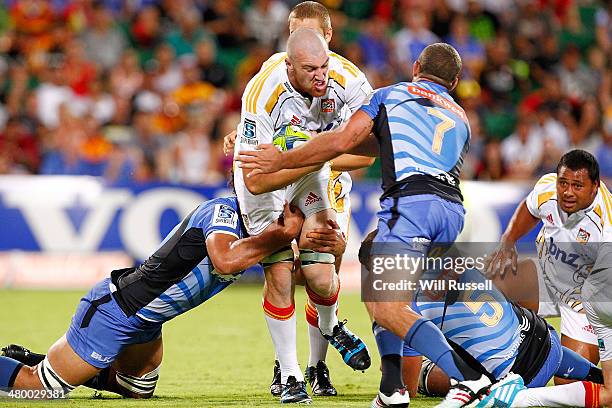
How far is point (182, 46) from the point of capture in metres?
17.6

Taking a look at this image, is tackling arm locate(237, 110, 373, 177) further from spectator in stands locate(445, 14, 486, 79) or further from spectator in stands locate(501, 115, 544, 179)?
spectator in stands locate(445, 14, 486, 79)

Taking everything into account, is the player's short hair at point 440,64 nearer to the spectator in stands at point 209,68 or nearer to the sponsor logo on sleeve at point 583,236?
the sponsor logo on sleeve at point 583,236

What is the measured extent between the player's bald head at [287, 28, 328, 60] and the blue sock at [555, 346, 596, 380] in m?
2.52

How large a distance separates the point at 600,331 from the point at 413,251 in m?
1.25

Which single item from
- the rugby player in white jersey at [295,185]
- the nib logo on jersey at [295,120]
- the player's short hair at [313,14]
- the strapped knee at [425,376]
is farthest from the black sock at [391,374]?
the player's short hair at [313,14]

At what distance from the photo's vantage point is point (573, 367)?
6.82 m

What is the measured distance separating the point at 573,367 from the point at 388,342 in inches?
52.1

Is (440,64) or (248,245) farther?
(248,245)

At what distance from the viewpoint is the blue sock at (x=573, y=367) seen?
6.79 metres

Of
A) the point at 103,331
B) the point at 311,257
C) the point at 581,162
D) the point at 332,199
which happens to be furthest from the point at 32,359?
the point at 581,162

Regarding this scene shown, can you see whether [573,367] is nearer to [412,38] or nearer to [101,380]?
[101,380]

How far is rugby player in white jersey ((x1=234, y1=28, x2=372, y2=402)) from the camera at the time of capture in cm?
686

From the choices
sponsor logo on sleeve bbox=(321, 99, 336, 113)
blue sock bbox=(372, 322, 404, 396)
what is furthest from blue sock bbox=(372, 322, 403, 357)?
sponsor logo on sleeve bbox=(321, 99, 336, 113)

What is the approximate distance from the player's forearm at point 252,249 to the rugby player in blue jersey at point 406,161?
17.6 inches
